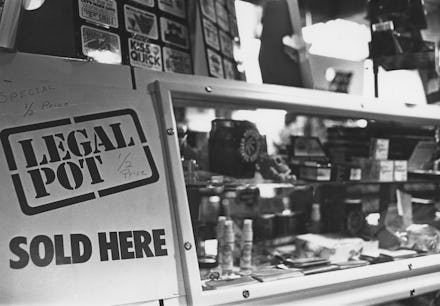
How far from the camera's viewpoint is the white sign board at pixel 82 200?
3.14ft

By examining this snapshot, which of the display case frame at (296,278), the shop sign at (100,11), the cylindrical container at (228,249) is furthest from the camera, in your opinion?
the cylindrical container at (228,249)

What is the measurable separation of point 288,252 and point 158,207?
2.83 feet

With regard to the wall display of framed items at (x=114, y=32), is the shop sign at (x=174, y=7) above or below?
above

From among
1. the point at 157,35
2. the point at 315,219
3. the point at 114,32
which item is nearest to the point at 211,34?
the point at 157,35

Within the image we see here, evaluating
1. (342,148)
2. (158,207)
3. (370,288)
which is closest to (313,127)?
(342,148)

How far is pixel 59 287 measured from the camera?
37.7 inches

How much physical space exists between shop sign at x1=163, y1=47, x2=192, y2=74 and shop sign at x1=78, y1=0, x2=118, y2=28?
196mm

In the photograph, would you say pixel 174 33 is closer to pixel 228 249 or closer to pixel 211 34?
pixel 211 34

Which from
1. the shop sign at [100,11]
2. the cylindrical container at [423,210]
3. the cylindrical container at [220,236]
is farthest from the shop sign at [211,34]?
the cylindrical container at [423,210]

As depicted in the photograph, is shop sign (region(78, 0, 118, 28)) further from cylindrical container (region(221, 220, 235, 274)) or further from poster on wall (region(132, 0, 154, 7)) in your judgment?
cylindrical container (region(221, 220, 235, 274))

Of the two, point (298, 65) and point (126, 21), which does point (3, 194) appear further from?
point (298, 65)

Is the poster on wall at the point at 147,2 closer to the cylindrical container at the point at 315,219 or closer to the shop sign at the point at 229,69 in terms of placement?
the shop sign at the point at 229,69

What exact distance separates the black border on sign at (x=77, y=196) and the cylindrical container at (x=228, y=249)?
0.56 metres

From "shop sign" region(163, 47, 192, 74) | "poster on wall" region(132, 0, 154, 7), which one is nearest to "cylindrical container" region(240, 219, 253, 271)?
"shop sign" region(163, 47, 192, 74)
